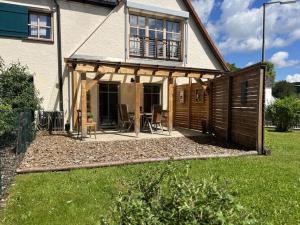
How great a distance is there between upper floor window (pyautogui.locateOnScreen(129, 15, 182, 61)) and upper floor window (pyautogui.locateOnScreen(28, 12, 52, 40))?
4.17 metres

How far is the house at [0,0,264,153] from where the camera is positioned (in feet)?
41.6

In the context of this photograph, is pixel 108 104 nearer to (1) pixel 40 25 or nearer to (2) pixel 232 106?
(1) pixel 40 25

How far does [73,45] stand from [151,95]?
505 cm

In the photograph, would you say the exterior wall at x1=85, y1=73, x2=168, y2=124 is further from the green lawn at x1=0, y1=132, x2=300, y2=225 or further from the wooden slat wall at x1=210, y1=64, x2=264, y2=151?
the green lawn at x1=0, y1=132, x2=300, y2=225

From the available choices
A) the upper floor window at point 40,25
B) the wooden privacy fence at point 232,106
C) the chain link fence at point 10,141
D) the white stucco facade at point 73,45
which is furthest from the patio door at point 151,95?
the chain link fence at point 10,141

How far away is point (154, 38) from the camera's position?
16.5 meters

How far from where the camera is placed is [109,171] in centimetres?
670

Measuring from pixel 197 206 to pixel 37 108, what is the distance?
40.1 ft

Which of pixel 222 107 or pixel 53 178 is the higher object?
pixel 222 107

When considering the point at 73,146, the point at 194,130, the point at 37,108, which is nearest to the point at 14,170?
the point at 73,146

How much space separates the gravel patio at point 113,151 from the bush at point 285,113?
9525 millimetres

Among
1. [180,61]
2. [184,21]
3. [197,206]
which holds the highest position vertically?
[184,21]

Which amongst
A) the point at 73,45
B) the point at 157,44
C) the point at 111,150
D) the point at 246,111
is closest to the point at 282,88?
the point at 157,44

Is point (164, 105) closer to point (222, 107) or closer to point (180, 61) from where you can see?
point (180, 61)
